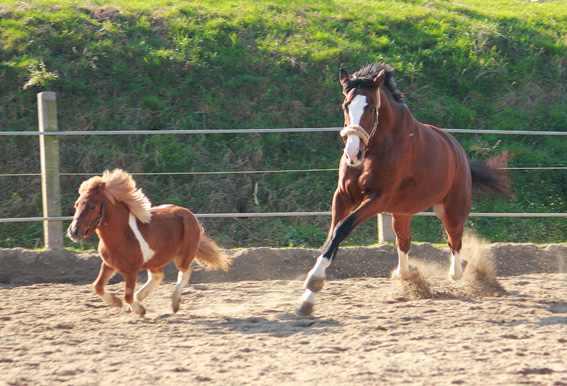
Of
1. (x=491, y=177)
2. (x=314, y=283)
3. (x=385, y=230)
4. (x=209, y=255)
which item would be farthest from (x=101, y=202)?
(x=491, y=177)

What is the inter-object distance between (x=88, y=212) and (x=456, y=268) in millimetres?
3160

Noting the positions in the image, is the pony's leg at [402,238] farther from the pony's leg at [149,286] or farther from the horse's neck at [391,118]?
the pony's leg at [149,286]

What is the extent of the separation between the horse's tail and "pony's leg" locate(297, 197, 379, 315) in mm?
2103

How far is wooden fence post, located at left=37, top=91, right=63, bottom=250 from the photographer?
7.99 m

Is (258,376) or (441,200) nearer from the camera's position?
(258,376)

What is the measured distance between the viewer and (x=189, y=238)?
6.36m

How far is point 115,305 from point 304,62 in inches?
252

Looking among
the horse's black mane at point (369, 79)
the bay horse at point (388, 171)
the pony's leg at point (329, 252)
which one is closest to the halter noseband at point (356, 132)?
the bay horse at point (388, 171)

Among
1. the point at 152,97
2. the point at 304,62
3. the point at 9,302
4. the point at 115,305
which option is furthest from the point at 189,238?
the point at 304,62

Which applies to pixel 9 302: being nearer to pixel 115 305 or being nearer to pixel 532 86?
pixel 115 305

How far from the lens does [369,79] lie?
5.97 meters

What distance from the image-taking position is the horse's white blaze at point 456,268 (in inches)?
281

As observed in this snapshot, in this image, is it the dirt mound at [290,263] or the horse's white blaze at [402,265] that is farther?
the dirt mound at [290,263]

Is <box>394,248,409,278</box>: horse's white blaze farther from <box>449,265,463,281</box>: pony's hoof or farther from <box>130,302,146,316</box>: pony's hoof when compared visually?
<box>130,302,146,316</box>: pony's hoof
